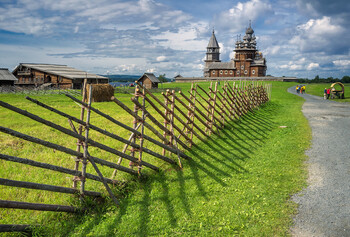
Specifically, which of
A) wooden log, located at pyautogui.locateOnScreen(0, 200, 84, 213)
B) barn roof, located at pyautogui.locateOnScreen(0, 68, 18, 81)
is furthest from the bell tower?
wooden log, located at pyautogui.locateOnScreen(0, 200, 84, 213)

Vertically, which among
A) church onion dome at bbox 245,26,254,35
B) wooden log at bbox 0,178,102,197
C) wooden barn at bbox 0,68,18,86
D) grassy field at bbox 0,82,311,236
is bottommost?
grassy field at bbox 0,82,311,236

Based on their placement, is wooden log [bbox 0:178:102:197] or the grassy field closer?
wooden log [bbox 0:178:102:197]

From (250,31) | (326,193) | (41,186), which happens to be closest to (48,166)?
(41,186)

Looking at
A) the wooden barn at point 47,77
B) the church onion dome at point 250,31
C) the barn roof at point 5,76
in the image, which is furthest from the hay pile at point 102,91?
the church onion dome at point 250,31

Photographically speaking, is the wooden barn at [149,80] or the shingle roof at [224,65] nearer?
the wooden barn at [149,80]

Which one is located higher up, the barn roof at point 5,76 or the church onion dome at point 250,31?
the church onion dome at point 250,31

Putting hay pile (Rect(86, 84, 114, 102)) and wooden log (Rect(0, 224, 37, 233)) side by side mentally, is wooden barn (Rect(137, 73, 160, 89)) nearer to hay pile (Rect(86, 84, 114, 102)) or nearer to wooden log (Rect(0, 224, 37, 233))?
hay pile (Rect(86, 84, 114, 102))

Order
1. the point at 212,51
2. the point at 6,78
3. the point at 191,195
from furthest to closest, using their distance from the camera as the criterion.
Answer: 1. the point at 212,51
2. the point at 6,78
3. the point at 191,195

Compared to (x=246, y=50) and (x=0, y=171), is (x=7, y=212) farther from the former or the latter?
(x=246, y=50)

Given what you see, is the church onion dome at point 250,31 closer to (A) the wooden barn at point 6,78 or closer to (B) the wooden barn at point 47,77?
(B) the wooden barn at point 47,77

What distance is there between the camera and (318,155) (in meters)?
9.00

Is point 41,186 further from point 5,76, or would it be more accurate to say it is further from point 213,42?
point 213,42

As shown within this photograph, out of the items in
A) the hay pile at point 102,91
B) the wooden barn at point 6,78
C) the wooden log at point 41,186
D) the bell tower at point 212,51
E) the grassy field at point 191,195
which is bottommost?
the grassy field at point 191,195

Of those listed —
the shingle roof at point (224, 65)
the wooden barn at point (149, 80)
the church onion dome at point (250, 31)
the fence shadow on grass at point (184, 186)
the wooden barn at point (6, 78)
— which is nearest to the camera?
the fence shadow on grass at point (184, 186)
